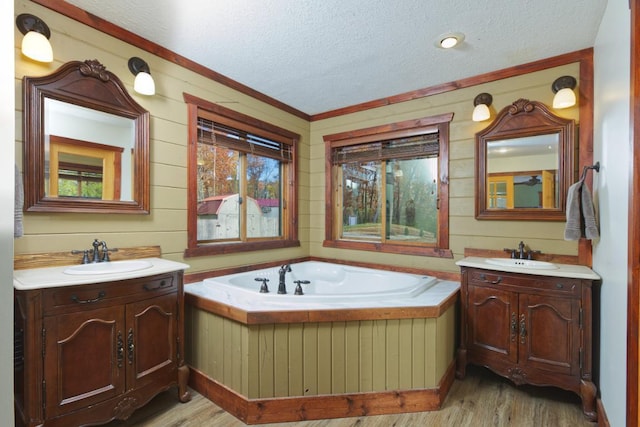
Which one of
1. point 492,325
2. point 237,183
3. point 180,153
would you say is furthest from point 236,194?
point 492,325

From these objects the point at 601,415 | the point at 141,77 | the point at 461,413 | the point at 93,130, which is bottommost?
the point at 461,413

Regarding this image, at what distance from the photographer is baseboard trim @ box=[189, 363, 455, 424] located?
6.10 ft

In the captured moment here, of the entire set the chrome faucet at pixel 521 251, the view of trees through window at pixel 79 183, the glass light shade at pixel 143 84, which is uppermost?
the glass light shade at pixel 143 84

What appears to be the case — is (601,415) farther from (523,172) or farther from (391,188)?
(391,188)

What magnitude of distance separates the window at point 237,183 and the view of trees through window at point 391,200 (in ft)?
A: 2.27

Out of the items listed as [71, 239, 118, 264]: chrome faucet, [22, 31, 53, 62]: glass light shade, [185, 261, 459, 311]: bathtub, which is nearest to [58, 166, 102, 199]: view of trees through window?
[71, 239, 118, 264]: chrome faucet

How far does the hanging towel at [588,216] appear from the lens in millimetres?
1946

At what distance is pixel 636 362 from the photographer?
4.19ft

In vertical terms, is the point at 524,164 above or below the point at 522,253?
above

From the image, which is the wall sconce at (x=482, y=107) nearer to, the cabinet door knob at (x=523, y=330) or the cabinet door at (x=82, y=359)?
the cabinet door knob at (x=523, y=330)

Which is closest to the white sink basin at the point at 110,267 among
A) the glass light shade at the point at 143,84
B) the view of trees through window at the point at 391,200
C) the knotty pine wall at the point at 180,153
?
the knotty pine wall at the point at 180,153

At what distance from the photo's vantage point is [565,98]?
7.35 ft

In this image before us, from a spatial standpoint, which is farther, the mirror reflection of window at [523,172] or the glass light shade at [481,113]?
the glass light shade at [481,113]

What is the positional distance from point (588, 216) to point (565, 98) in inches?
35.6
